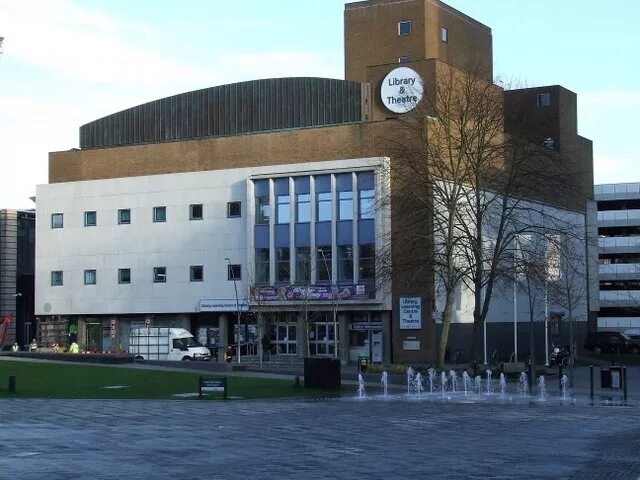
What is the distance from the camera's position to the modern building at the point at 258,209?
66062 millimetres

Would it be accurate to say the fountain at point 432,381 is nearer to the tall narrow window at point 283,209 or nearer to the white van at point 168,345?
the white van at point 168,345

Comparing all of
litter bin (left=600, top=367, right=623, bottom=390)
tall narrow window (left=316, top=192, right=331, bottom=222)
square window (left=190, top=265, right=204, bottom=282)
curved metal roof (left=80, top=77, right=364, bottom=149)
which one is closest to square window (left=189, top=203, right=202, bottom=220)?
square window (left=190, top=265, right=204, bottom=282)

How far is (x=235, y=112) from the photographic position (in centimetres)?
7344

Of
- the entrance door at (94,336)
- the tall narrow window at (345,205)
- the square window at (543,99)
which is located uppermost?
the square window at (543,99)

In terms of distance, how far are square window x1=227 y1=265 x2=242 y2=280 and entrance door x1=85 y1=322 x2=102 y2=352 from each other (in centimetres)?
1196

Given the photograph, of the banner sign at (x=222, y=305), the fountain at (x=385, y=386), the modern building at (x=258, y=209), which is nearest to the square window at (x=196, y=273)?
the modern building at (x=258, y=209)

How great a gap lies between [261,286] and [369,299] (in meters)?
7.82

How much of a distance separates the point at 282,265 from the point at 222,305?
5434 mm

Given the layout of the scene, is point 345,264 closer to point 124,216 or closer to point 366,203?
point 366,203

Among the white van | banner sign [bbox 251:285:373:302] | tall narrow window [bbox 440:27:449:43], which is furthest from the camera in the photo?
tall narrow window [bbox 440:27:449:43]

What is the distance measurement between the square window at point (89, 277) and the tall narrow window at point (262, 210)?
47.5 ft

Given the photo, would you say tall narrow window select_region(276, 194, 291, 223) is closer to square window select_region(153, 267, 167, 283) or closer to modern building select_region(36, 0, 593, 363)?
modern building select_region(36, 0, 593, 363)

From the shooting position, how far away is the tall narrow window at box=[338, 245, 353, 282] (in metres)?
66.5

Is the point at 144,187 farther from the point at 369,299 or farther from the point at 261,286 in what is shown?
the point at 369,299
